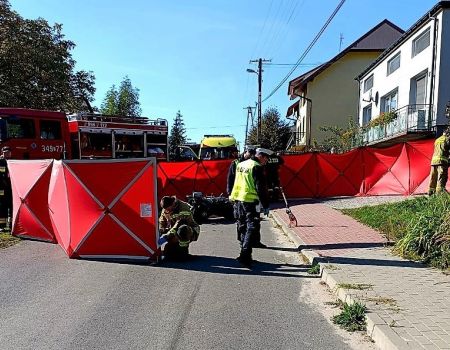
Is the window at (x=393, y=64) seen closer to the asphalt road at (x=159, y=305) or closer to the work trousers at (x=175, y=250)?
the asphalt road at (x=159, y=305)

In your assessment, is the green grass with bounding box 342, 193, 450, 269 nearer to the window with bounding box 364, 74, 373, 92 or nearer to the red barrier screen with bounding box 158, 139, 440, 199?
the red barrier screen with bounding box 158, 139, 440, 199

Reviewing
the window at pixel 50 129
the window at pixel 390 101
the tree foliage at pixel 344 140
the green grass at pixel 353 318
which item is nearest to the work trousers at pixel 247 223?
the green grass at pixel 353 318

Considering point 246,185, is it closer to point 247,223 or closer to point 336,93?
point 247,223

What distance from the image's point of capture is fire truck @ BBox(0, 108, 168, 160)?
706 inches

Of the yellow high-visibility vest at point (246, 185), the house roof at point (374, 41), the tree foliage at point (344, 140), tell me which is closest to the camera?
the yellow high-visibility vest at point (246, 185)

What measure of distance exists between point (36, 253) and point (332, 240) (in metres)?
5.63

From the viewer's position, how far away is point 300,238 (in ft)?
31.3

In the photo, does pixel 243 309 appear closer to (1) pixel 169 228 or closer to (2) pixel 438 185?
(1) pixel 169 228

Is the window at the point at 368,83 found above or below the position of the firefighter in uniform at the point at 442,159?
above

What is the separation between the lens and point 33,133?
60.1 feet

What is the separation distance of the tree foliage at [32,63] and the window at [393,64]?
2322 cm

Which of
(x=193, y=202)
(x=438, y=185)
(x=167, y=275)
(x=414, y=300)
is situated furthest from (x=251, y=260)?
(x=438, y=185)

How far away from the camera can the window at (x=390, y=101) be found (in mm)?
28327

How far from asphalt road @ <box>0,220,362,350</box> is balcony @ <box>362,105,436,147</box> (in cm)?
1715
